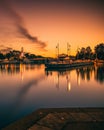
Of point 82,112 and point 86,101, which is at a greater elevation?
point 82,112

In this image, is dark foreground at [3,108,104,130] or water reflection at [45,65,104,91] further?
water reflection at [45,65,104,91]

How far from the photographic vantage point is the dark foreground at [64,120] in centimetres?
924

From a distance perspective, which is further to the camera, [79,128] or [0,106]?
[0,106]

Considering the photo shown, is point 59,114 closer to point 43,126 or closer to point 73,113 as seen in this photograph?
point 73,113

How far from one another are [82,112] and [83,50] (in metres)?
177

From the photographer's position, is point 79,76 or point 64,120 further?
point 79,76

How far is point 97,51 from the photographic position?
16588 centimetres

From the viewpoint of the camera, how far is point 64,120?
10.1m

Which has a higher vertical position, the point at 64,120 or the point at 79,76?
the point at 64,120

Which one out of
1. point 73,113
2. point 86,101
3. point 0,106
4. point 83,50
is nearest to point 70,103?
point 86,101

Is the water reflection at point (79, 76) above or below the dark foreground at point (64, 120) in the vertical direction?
below

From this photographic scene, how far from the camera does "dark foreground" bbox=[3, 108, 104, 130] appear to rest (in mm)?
9242

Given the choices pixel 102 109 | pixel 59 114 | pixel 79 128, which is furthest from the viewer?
pixel 102 109

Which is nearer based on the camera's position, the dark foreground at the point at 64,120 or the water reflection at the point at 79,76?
the dark foreground at the point at 64,120
